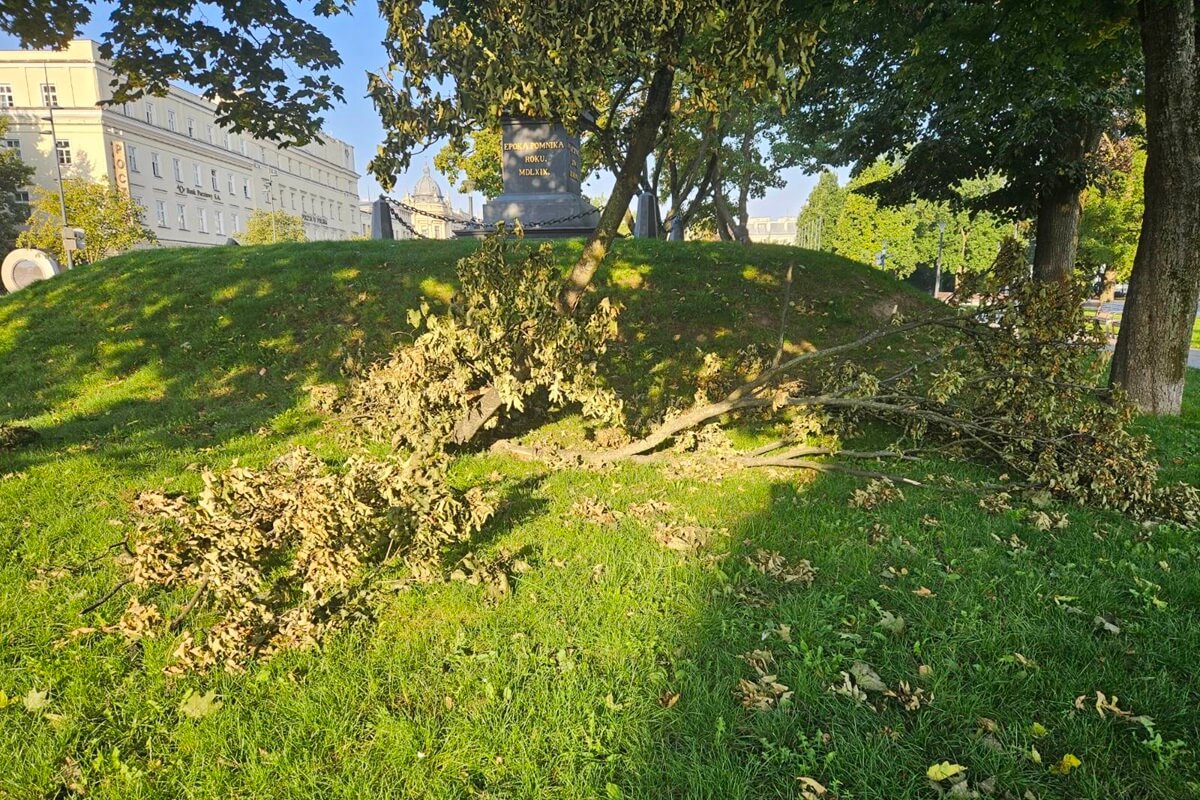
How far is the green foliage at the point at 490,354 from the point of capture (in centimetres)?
527

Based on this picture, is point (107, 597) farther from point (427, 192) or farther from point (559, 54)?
point (427, 192)

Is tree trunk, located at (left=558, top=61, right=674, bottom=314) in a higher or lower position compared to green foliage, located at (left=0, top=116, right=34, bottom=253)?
lower

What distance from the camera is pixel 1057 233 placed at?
12469 millimetres

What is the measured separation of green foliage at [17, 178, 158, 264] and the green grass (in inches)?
1678

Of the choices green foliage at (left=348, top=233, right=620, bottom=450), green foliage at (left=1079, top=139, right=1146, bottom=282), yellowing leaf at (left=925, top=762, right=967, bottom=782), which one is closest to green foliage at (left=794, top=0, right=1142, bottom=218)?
green foliage at (left=348, top=233, right=620, bottom=450)

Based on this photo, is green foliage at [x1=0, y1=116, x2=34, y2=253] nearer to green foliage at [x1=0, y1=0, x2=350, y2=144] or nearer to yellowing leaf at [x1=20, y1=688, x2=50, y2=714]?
green foliage at [x1=0, y1=0, x2=350, y2=144]

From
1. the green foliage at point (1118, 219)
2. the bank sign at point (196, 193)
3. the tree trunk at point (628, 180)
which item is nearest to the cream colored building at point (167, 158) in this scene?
the bank sign at point (196, 193)

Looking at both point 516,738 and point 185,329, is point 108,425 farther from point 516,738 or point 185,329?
point 516,738

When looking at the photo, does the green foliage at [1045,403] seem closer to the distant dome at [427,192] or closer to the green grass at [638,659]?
the green grass at [638,659]

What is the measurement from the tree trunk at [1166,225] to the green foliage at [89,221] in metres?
48.1

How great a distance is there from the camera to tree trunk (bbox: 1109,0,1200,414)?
21.6ft

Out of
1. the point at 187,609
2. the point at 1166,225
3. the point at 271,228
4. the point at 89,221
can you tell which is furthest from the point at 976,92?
the point at 271,228

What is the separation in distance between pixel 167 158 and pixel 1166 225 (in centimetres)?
7287

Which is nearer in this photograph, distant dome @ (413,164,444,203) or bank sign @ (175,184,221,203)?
bank sign @ (175,184,221,203)
